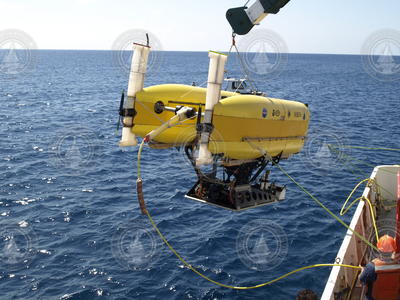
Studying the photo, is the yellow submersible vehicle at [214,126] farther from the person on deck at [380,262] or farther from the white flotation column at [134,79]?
the person on deck at [380,262]

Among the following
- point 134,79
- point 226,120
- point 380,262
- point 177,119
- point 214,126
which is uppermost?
point 134,79

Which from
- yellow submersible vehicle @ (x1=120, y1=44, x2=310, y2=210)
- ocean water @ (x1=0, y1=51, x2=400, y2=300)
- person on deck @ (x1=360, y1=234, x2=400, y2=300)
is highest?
yellow submersible vehicle @ (x1=120, y1=44, x2=310, y2=210)

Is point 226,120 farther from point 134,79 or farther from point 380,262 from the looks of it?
point 380,262

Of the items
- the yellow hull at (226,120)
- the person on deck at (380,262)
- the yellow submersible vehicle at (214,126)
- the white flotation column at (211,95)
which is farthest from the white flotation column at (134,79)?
the person on deck at (380,262)

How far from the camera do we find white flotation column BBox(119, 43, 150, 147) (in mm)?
14102

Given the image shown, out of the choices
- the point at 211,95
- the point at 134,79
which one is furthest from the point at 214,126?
the point at 134,79

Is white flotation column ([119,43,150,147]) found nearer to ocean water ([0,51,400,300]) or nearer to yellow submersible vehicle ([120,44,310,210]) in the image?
yellow submersible vehicle ([120,44,310,210])

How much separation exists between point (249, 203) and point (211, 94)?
511 cm

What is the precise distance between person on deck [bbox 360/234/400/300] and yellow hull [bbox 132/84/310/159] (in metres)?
5.98

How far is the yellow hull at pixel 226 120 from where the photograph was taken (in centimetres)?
1362

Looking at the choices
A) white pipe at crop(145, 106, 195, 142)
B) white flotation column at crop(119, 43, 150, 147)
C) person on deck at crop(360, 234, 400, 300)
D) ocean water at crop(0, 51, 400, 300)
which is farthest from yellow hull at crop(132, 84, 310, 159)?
person on deck at crop(360, 234, 400, 300)

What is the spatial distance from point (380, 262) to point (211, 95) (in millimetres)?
6901

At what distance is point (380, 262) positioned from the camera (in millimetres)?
9430

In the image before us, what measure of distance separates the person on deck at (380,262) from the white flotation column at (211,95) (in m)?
5.86
